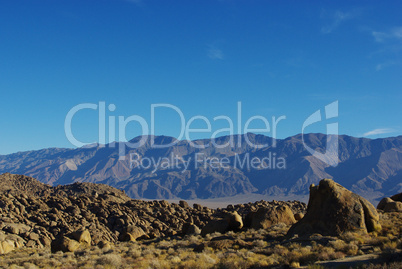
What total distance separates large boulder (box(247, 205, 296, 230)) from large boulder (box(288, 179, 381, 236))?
735cm

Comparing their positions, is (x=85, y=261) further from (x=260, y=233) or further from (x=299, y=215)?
(x=299, y=215)

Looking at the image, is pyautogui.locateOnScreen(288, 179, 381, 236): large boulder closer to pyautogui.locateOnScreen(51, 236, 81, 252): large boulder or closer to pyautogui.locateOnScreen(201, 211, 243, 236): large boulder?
pyautogui.locateOnScreen(201, 211, 243, 236): large boulder

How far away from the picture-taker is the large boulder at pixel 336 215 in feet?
73.7

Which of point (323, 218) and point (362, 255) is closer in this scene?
point (362, 255)

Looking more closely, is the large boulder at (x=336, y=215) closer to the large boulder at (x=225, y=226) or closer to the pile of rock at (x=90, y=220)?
the large boulder at (x=225, y=226)

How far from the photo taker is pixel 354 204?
23031 mm

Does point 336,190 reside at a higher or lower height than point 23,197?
higher

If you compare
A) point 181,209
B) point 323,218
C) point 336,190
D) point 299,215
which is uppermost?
point 336,190

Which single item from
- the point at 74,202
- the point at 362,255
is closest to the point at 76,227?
the point at 74,202

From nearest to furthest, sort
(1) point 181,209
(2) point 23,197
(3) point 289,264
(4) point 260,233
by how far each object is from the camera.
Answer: (3) point 289,264 < (4) point 260,233 < (2) point 23,197 < (1) point 181,209

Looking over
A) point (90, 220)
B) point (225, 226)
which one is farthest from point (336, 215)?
point (90, 220)

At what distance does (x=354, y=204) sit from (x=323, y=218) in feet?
6.96

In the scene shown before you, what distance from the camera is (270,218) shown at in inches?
1256

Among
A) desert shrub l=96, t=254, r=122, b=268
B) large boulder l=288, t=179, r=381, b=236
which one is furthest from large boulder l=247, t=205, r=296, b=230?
desert shrub l=96, t=254, r=122, b=268
